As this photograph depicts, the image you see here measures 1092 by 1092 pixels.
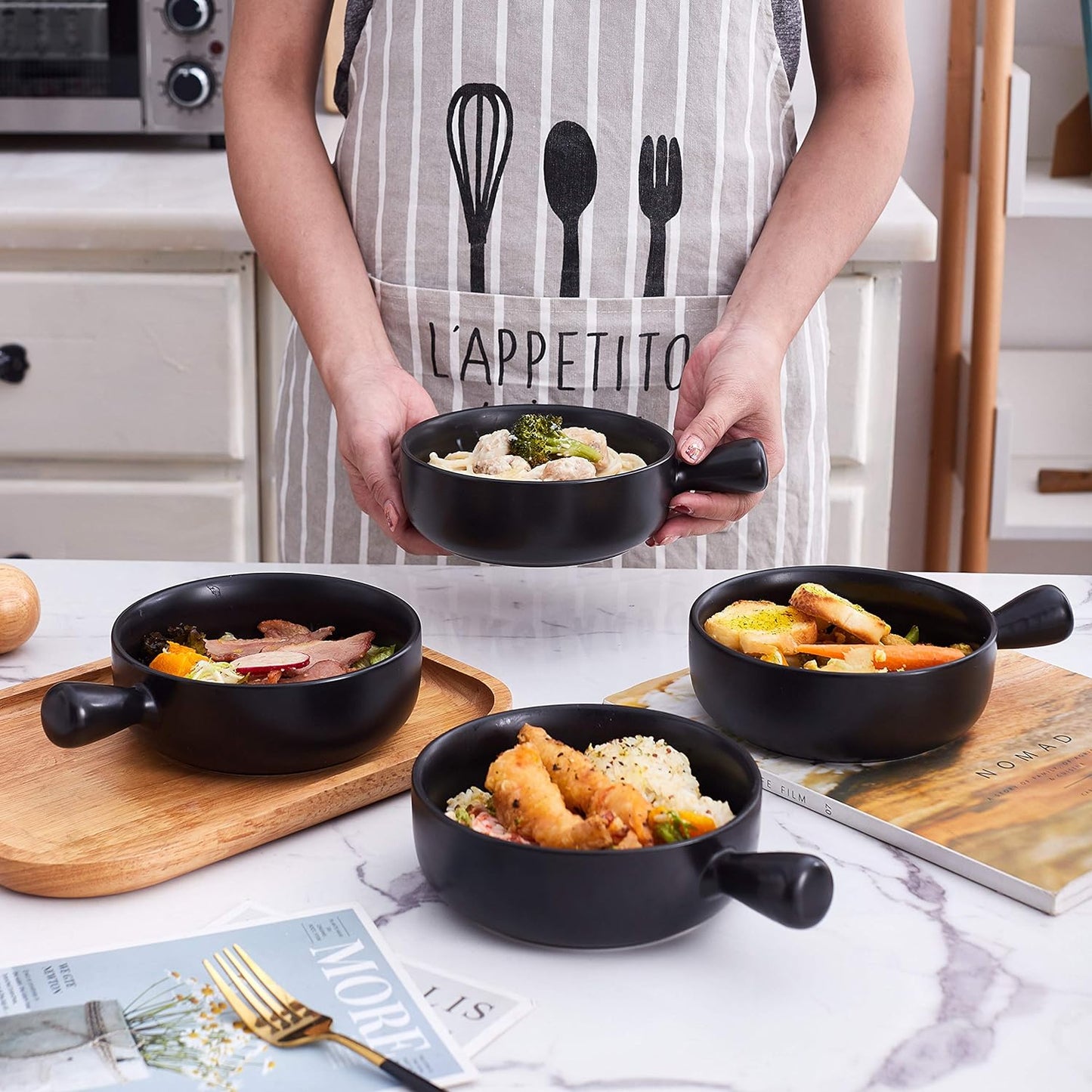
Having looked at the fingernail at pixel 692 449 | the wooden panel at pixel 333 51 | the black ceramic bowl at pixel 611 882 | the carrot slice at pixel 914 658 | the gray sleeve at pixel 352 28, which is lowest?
the black ceramic bowl at pixel 611 882

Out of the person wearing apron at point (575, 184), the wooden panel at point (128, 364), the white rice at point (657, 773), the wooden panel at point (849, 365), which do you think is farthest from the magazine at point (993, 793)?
the wooden panel at point (128, 364)

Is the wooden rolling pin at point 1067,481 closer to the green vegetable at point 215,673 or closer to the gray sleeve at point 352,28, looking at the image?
the gray sleeve at point 352,28

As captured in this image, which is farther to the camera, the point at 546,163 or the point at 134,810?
the point at 546,163

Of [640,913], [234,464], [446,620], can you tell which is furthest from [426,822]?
[234,464]

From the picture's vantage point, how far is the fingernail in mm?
938

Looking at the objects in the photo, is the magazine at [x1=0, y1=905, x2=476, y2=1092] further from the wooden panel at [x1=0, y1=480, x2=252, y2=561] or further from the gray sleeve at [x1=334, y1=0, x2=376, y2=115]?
the wooden panel at [x1=0, y1=480, x2=252, y2=561]

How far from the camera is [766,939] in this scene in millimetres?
639

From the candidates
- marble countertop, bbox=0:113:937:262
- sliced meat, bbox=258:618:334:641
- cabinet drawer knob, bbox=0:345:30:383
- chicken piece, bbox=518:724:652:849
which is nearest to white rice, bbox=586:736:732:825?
chicken piece, bbox=518:724:652:849

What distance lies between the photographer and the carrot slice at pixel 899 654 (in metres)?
0.79

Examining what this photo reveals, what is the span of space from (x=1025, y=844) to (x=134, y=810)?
464 mm

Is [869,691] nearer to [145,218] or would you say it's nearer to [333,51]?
[145,218]

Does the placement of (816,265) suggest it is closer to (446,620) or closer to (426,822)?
(446,620)

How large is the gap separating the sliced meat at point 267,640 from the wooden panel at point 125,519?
113 cm

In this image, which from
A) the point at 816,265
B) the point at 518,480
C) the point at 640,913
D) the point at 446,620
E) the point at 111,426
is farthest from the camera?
the point at 111,426
